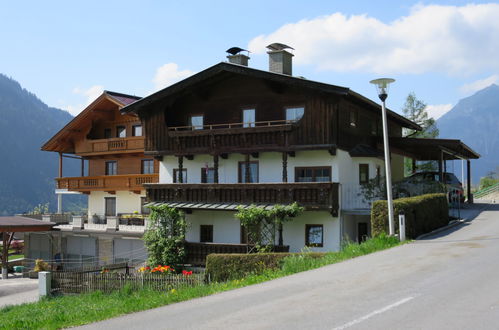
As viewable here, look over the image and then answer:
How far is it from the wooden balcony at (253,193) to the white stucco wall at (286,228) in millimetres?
1080

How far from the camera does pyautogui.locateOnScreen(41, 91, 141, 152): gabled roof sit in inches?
1414

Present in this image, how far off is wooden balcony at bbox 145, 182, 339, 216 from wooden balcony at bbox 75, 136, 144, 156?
21.8 ft

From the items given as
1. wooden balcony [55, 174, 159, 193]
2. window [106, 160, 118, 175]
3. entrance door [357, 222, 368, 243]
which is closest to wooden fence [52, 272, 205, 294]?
entrance door [357, 222, 368, 243]

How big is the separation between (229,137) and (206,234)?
5342mm

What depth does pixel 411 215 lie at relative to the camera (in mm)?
19688

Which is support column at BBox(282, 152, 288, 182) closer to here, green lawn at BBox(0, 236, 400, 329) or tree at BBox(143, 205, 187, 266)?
tree at BBox(143, 205, 187, 266)

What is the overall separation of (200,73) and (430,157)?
17897mm

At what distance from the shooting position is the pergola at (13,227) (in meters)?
32.0

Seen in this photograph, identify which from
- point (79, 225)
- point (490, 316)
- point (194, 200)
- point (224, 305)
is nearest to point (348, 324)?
point (490, 316)

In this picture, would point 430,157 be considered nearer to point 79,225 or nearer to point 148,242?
point 148,242

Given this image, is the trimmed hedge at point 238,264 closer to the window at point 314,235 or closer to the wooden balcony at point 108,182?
the window at point 314,235

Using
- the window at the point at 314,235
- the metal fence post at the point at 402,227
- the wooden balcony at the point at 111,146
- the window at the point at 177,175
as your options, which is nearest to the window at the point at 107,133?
the wooden balcony at the point at 111,146

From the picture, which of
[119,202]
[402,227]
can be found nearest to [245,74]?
[402,227]

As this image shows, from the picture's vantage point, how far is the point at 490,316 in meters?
8.88
